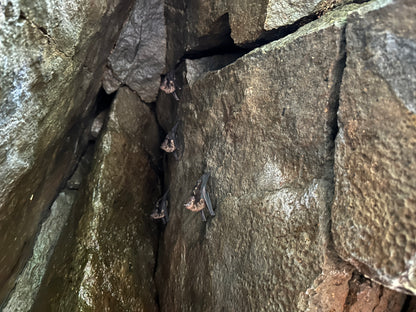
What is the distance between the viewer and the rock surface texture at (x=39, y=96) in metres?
2.28

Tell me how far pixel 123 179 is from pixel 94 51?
1.40 meters

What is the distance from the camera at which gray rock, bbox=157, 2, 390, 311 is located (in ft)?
7.39

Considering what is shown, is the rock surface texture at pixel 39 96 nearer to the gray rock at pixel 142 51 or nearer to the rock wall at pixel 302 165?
the gray rock at pixel 142 51

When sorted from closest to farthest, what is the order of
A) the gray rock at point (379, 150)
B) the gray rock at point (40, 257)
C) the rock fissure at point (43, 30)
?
the gray rock at point (379, 150) < the rock fissure at point (43, 30) < the gray rock at point (40, 257)

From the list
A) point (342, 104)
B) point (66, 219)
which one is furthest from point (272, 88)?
point (66, 219)

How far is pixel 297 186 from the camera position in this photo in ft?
7.89

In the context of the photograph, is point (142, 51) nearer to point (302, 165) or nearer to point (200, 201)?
point (200, 201)

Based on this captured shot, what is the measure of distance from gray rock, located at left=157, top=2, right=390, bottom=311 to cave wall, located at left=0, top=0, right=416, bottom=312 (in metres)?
0.01

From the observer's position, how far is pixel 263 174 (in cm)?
267

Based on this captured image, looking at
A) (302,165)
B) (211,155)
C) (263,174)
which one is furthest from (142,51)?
(302,165)

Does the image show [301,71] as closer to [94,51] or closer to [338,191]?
[338,191]

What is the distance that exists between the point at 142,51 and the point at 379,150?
9.93 ft

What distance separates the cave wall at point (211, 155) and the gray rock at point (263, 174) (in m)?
0.01

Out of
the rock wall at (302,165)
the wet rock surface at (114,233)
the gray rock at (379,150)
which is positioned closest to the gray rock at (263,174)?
the rock wall at (302,165)
